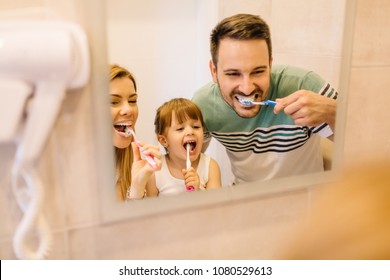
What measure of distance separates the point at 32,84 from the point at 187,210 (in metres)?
0.31

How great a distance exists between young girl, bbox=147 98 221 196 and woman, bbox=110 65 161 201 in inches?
0.8

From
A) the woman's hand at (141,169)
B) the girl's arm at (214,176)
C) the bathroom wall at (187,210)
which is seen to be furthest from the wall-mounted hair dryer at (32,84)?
the girl's arm at (214,176)

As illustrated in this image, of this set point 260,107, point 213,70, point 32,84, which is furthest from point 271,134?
point 32,84

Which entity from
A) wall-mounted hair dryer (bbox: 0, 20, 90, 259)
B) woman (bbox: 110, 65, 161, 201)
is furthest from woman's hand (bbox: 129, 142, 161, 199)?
wall-mounted hair dryer (bbox: 0, 20, 90, 259)

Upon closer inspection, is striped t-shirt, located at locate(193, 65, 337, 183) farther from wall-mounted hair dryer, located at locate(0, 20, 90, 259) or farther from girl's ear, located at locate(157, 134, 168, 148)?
wall-mounted hair dryer, located at locate(0, 20, 90, 259)

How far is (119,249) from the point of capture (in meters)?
0.59

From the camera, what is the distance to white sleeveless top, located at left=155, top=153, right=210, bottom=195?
23.0 inches

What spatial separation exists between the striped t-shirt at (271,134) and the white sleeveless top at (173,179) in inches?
1.9

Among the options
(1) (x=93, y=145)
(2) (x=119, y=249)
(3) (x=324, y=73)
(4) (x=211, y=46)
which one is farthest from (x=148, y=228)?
(3) (x=324, y=73)

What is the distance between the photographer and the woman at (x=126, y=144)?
20.9 inches

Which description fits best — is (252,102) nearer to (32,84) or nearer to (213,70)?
(213,70)

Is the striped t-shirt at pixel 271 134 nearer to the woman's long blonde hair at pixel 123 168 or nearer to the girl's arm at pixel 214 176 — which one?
the girl's arm at pixel 214 176
